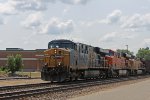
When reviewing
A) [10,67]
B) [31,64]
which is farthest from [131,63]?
[31,64]

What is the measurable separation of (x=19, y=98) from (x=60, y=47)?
49.7 feet

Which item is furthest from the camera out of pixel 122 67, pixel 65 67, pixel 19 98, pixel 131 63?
pixel 131 63

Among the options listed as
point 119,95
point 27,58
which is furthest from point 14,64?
point 119,95

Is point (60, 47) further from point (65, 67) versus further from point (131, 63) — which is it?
point (131, 63)

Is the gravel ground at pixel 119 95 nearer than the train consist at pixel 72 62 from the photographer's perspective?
Yes

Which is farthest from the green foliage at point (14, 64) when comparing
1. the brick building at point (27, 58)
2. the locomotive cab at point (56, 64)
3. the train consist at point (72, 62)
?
the brick building at point (27, 58)

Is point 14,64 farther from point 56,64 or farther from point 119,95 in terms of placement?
point 119,95

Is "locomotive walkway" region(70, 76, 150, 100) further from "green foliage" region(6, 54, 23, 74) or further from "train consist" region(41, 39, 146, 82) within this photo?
"green foliage" region(6, 54, 23, 74)

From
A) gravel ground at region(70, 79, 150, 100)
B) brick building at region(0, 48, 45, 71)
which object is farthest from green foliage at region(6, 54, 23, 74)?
gravel ground at region(70, 79, 150, 100)

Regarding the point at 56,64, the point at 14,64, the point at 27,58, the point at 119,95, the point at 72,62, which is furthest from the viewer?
the point at 27,58

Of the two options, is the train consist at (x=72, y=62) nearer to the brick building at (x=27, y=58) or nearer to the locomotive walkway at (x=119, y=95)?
the locomotive walkway at (x=119, y=95)

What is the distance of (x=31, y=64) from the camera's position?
413ft

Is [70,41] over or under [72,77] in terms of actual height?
over

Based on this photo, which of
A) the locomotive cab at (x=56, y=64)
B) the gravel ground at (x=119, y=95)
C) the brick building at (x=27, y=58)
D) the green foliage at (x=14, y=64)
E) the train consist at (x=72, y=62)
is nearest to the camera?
the gravel ground at (x=119, y=95)
